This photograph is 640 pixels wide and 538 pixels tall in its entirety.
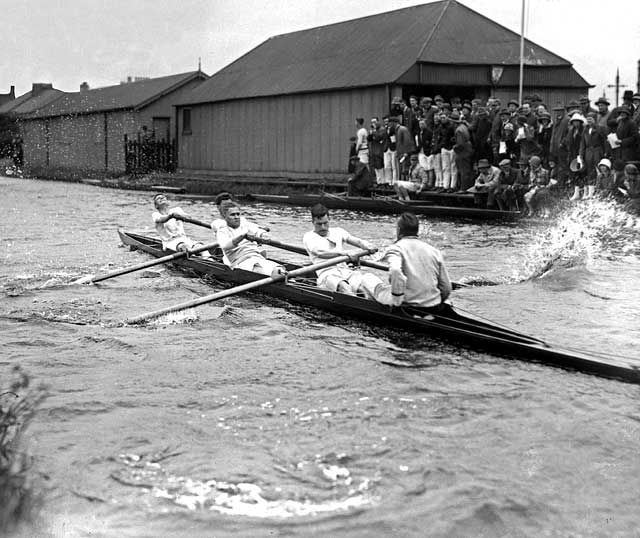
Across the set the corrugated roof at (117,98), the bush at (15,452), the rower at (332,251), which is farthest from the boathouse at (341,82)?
the bush at (15,452)

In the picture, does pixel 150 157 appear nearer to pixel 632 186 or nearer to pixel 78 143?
pixel 78 143

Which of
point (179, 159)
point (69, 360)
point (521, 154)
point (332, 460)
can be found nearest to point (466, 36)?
point (521, 154)

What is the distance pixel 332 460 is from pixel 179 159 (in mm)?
39521

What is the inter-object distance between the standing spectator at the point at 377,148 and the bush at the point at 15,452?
17124 mm

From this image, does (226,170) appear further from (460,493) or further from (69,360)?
(460,493)

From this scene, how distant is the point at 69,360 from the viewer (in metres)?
8.84

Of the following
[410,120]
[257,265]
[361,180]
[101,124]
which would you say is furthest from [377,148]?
[101,124]

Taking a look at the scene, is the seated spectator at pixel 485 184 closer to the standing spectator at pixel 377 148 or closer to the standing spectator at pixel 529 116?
the standing spectator at pixel 529 116

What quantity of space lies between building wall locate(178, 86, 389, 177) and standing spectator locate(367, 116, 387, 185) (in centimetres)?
398

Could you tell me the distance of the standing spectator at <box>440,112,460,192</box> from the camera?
850 inches

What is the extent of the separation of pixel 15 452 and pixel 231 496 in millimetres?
1843

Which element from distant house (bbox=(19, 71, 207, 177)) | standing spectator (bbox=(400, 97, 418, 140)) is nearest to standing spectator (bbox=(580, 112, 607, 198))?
standing spectator (bbox=(400, 97, 418, 140))

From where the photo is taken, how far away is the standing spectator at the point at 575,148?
18391mm

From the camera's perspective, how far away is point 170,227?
1503 cm
